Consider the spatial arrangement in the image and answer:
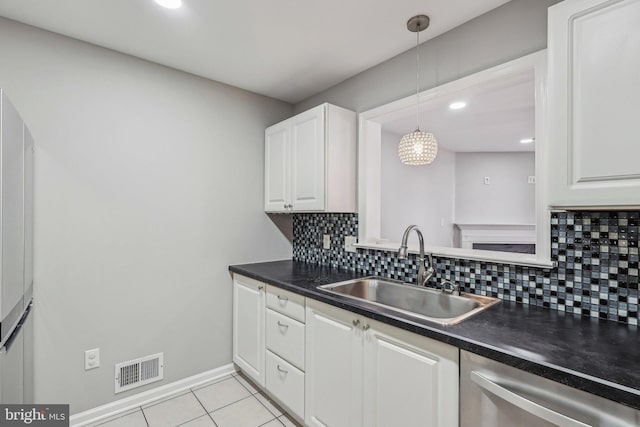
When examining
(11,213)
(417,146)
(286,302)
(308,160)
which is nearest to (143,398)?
(286,302)

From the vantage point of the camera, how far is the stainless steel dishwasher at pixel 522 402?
83 cm

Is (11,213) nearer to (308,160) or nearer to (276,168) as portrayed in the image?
(308,160)

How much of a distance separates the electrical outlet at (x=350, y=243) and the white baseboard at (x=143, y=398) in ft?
4.42

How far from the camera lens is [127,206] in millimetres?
2105

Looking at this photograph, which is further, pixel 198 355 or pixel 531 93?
pixel 531 93

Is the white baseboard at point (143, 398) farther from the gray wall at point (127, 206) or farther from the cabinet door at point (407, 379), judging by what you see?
the cabinet door at point (407, 379)

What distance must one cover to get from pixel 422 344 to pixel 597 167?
0.88 meters

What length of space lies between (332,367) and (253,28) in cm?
192

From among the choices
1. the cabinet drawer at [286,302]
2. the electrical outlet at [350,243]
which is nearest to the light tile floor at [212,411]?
the cabinet drawer at [286,302]

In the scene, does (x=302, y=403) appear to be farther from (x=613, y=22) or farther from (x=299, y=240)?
(x=613, y=22)

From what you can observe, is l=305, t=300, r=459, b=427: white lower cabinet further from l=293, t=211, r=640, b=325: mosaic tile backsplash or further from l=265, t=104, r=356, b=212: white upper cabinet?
A: l=265, t=104, r=356, b=212: white upper cabinet

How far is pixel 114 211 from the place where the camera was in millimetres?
2055

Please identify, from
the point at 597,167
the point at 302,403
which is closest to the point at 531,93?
the point at 597,167

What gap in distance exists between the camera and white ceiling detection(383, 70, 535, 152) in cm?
202
